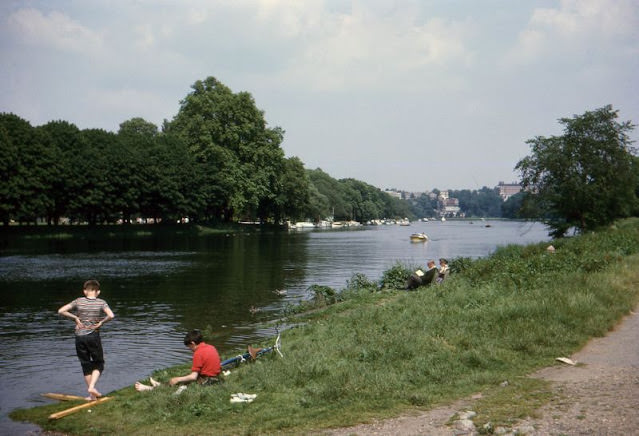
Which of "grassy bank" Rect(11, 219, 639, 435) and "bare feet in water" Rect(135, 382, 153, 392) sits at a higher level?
"grassy bank" Rect(11, 219, 639, 435)

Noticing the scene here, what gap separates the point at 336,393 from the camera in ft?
35.8

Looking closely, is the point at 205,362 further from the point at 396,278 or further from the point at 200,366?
the point at 396,278

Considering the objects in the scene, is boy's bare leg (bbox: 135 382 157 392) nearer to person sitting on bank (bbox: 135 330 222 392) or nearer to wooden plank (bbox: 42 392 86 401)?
person sitting on bank (bbox: 135 330 222 392)

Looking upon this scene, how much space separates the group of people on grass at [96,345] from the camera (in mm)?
12578

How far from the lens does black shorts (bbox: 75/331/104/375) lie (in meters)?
13.1

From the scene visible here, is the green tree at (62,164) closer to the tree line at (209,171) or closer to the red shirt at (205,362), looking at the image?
the tree line at (209,171)

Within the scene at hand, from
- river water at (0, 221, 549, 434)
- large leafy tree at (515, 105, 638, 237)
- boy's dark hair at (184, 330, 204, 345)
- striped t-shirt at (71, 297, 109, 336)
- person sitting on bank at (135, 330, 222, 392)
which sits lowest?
river water at (0, 221, 549, 434)

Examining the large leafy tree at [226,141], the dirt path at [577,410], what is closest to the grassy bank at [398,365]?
the dirt path at [577,410]

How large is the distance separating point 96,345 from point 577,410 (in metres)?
9.39

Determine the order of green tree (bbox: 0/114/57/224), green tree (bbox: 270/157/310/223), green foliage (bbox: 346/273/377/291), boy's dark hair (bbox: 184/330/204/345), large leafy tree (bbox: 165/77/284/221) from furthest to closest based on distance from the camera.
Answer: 1. green tree (bbox: 270/157/310/223)
2. large leafy tree (bbox: 165/77/284/221)
3. green tree (bbox: 0/114/57/224)
4. green foliage (bbox: 346/273/377/291)
5. boy's dark hair (bbox: 184/330/204/345)

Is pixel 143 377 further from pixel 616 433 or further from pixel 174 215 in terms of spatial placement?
pixel 174 215

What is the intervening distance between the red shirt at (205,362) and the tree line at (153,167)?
61.6m

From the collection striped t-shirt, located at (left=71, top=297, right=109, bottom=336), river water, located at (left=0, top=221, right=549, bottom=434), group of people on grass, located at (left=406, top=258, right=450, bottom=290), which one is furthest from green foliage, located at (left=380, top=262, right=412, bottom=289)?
striped t-shirt, located at (left=71, top=297, right=109, bottom=336)

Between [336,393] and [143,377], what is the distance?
6.69m
